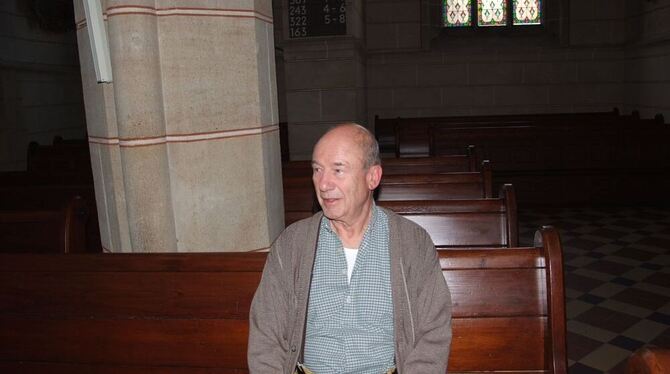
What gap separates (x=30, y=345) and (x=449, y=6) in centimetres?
1100

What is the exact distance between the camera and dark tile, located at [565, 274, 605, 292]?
15.2 ft

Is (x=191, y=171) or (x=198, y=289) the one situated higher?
(x=191, y=171)

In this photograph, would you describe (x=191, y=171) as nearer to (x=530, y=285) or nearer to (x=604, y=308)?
(x=530, y=285)

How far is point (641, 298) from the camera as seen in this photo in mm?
4344

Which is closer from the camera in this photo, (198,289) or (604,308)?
(198,289)

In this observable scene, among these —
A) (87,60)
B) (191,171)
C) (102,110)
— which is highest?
(87,60)

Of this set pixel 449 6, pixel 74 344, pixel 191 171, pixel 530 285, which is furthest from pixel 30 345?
pixel 449 6

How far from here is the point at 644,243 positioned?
19.0 feet

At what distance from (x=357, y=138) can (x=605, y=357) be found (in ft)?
8.62

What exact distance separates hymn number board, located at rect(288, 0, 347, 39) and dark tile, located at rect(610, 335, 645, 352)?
5.89 meters

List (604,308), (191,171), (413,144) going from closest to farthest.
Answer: (191,171) < (604,308) < (413,144)

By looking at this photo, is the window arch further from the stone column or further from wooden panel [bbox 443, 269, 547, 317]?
wooden panel [bbox 443, 269, 547, 317]

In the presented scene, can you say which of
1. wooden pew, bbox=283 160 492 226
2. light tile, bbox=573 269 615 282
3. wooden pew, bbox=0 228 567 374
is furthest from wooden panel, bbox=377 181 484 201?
light tile, bbox=573 269 615 282

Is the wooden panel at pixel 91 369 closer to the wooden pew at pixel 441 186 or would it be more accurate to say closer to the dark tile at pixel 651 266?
the wooden pew at pixel 441 186
